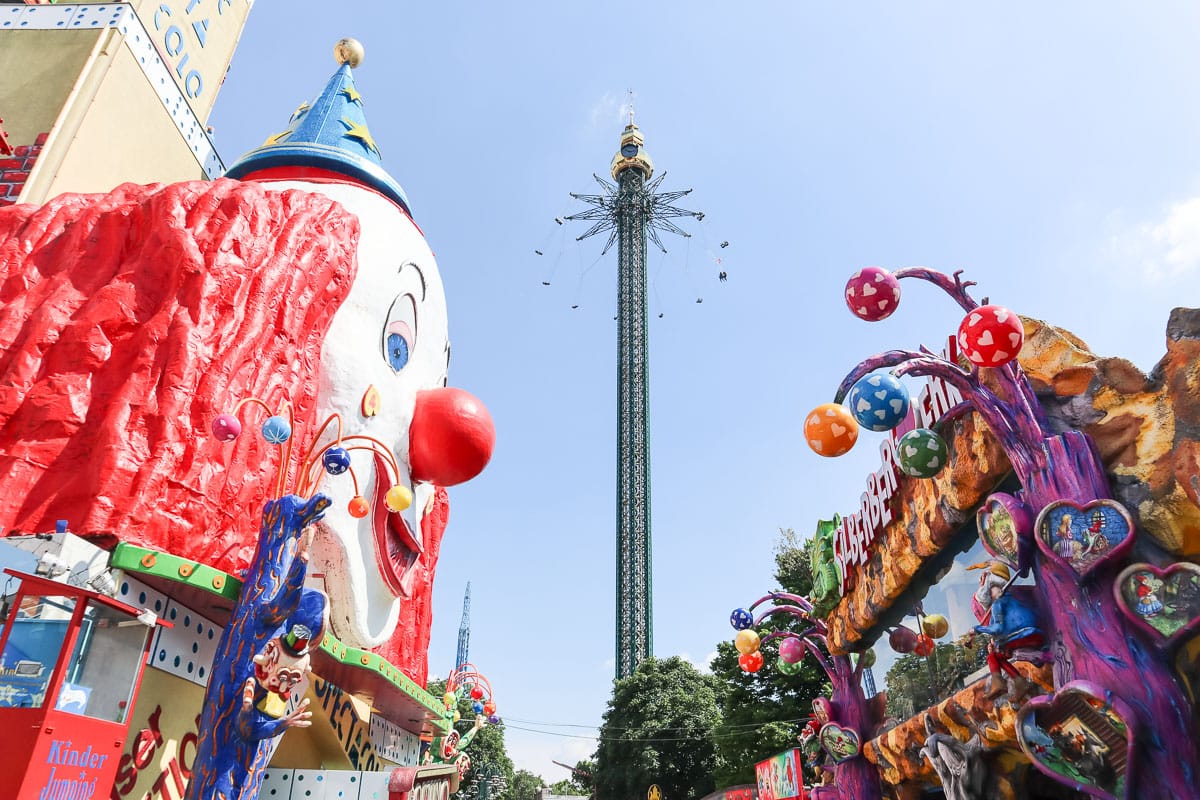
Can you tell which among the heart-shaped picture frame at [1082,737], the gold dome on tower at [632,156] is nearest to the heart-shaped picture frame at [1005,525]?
the heart-shaped picture frame at [1082,737]

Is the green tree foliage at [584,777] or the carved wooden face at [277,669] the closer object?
the carved wooden face at [277,669]

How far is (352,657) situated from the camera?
7.65 m

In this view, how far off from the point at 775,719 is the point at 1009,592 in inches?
714

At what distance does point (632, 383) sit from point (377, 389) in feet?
111

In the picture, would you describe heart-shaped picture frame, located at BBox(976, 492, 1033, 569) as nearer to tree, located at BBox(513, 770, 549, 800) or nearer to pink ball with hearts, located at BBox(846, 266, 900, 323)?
pink ball with hearts, located at BBox(846, 266, 900, 323)

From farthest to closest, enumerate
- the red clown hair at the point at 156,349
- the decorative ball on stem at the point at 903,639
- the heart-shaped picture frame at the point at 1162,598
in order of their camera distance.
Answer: the decorative ball on stem at the point at 903,639
the red clown hair at the point at 156,349
the heart-shaped picture frame at the point at 1162,598

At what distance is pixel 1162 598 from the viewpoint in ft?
14.8

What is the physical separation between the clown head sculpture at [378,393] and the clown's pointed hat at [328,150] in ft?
0.06

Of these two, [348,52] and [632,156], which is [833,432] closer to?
[348,52]

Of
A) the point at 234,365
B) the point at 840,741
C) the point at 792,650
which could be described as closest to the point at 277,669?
the point at 234,365

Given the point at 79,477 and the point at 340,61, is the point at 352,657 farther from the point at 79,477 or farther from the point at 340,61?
the point at 340,61

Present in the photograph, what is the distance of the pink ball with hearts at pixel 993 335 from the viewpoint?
16.1 ft

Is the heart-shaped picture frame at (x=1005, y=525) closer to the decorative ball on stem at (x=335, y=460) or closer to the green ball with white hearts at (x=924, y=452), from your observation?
the green ball with white hearts at (x=924, y=452)

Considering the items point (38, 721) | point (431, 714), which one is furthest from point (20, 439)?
point (431, 714)
